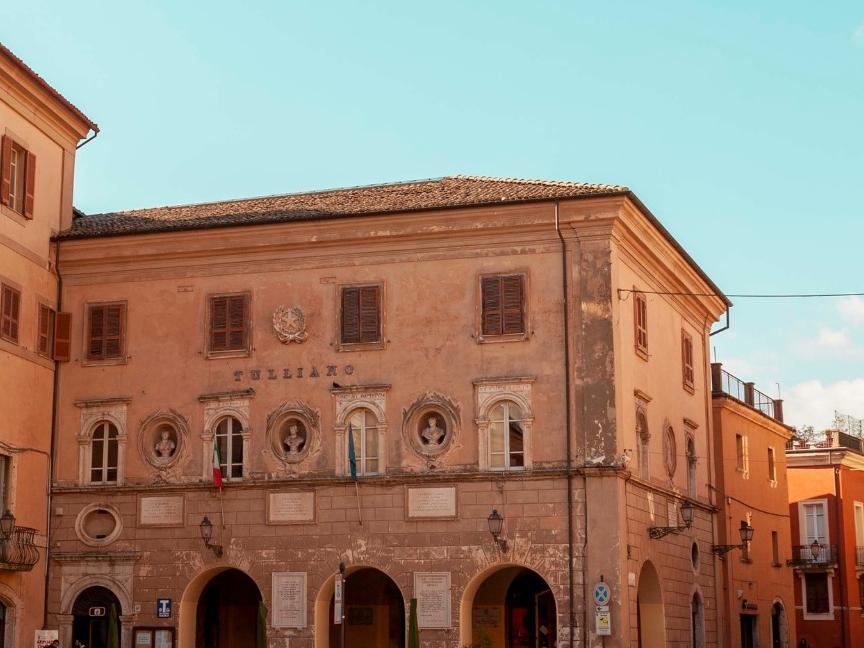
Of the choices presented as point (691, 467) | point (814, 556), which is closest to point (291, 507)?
point (691, 467)

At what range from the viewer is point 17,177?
32719 millimetres

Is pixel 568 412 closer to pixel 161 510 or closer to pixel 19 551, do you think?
pixel 161 510

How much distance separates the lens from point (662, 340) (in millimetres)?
35375

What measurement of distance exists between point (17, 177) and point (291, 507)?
9318mm

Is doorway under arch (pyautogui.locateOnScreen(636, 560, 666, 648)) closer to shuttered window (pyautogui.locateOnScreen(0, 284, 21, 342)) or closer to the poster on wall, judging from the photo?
the poster on wall

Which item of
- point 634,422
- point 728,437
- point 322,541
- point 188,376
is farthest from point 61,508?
point 728,437

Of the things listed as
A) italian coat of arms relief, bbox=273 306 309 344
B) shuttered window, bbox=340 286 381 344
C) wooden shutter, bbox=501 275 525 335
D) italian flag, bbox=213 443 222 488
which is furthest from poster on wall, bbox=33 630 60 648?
wooden shutter, bbox=501 275 525 335

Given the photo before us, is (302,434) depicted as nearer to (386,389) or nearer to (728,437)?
(386,389)

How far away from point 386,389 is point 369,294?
2.14 m

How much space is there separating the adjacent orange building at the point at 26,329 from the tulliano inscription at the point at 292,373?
4.46m

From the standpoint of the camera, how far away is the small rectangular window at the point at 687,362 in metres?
37.3

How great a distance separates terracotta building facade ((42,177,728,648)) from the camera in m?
30.6

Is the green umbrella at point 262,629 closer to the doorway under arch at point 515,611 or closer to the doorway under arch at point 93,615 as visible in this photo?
the doorway under arch at point 93,615

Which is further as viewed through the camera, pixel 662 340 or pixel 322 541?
pixel 662 340
